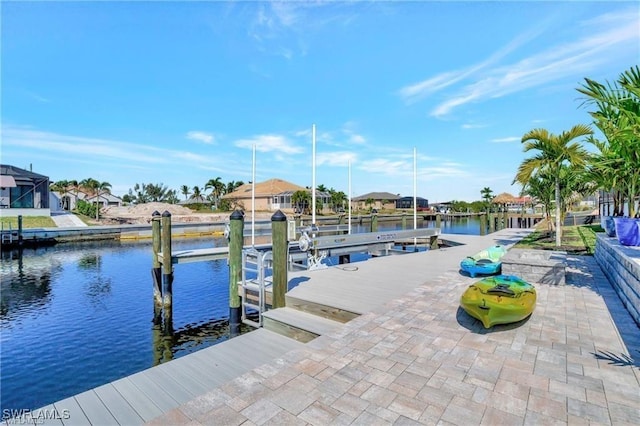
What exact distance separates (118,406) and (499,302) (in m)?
4.76

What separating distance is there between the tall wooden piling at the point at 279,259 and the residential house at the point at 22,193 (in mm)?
38954

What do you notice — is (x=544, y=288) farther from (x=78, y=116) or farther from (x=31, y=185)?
(x=31, y=185)

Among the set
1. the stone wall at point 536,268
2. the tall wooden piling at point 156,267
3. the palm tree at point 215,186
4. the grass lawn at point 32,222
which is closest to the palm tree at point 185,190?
the palm tree at point 215,186

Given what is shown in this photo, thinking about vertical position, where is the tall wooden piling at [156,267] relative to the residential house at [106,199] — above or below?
below

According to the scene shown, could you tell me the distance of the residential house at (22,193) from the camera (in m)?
32.1

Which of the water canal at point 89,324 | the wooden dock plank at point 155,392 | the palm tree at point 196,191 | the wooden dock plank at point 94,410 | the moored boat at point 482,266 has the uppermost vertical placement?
the palm tree at point 196,191

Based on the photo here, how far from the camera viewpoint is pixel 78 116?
26078 millimetres

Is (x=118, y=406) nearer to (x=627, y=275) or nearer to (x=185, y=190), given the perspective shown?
(x=627, y=275)

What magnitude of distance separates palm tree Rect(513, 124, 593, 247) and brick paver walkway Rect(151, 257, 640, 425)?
7107 mm

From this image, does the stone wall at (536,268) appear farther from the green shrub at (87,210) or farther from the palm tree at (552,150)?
the green shrub at (87,210)

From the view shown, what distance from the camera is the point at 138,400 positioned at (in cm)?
356

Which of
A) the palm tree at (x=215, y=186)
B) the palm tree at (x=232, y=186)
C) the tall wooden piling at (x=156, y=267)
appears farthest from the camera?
the palm tree at (x=232, y=186)

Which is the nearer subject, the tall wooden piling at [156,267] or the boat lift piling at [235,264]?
the boat lift piling at [235,264]

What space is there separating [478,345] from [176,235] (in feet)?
96.8
